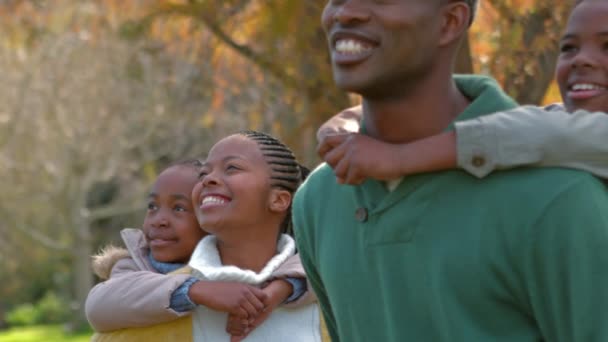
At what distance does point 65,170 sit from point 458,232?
28827 mm

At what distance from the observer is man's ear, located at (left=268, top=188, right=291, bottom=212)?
384 cm

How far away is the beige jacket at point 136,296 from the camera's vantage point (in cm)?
365

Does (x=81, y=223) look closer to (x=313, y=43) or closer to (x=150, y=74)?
(x=150, y=74)

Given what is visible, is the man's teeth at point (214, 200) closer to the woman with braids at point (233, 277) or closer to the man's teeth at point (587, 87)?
the woman with braids at point (233, 277)

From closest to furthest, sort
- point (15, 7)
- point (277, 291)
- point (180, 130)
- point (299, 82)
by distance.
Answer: point (277, 291)
point (299, 82)
point (15, 7)
point (180, 130)

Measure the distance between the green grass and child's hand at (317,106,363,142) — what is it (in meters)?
28.3

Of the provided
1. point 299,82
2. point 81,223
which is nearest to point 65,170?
point 81,223

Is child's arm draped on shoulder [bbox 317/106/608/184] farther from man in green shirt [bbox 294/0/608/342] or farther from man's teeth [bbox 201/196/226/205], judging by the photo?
man's teeth [bbox 201/196/226/205]

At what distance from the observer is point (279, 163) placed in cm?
390

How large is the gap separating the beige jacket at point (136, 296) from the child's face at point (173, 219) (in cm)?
10

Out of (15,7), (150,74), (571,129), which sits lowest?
(571,129)

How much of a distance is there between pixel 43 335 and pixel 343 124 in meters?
34.2

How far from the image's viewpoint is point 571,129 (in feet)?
7.50

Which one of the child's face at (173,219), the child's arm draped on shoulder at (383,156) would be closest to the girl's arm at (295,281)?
the child's face at (173,219)
